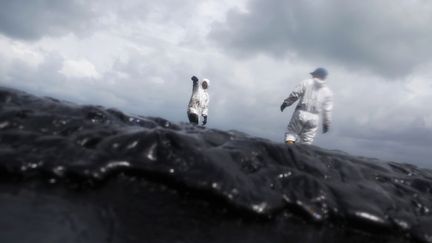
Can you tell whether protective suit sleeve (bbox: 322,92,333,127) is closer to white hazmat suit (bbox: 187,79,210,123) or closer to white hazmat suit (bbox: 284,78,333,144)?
white hazmat suit (bbox: 284,78,333,144)

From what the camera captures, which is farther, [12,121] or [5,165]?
[12,121]

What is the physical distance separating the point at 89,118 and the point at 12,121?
0.93 metres

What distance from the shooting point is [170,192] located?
369 centimetres

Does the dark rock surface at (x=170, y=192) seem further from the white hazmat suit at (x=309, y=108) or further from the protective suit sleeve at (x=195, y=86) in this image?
the protective suit sleeve at (x=195, y=86)

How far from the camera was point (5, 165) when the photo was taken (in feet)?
11.3

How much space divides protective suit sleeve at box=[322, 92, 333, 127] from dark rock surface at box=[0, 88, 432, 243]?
581 cm

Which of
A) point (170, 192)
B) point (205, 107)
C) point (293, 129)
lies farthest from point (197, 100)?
point (170, 192)

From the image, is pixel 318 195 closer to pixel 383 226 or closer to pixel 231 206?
pixel 383 226

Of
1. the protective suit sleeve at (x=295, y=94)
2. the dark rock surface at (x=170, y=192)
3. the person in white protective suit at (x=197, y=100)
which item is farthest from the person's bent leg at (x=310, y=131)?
the dark rock surface at (x=170, y=192)

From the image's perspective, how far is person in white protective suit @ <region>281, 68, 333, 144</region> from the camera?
10438mm

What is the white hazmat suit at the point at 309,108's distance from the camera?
34.2 feet

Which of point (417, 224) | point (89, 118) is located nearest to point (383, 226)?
point (417, 224)

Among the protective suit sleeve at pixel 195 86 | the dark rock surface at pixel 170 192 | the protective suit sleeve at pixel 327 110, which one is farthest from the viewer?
the protective suit sleeve at pixel 195 86

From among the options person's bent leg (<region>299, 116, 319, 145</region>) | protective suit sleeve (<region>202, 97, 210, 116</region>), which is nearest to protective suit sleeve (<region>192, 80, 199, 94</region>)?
protective suit sleeve (<region>202, 97, 210, 116</region>)
